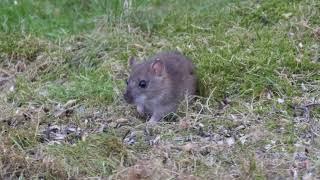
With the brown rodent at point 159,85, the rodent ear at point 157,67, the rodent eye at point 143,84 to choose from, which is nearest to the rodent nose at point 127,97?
the brown rodent at point 159,85

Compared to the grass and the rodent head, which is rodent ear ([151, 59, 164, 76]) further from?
the grass

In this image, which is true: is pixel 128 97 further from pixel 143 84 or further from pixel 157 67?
pixel 157 67

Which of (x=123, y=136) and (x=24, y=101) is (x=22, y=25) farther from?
(x=123, y=136)

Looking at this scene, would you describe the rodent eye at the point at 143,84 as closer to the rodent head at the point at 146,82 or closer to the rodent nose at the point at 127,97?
the rodent head at the point at 146,82

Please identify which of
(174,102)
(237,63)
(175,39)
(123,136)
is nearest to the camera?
(123,136)

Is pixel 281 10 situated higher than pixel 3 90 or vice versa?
pixel 281 10

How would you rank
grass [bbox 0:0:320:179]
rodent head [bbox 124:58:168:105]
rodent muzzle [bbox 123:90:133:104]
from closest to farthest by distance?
grass [bbox 0:0:320:179]
rodent muzzle [bbox 123:90:133:104]
rodent head [bbox 124:58:168:105]

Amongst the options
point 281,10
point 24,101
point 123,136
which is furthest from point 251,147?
point 281,10

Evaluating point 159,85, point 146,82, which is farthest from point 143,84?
point 159,85

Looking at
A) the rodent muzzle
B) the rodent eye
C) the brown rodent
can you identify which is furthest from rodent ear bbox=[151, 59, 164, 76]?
the rodent muzzle
